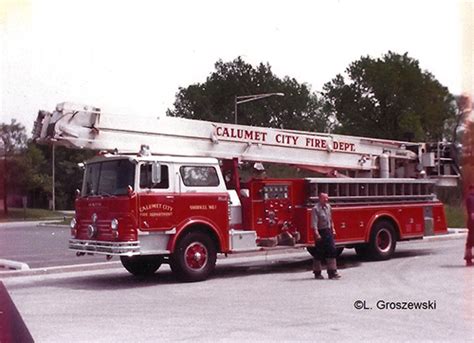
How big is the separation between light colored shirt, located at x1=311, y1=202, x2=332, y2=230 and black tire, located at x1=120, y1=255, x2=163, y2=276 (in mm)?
3271

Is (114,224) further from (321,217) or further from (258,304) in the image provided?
(321,217)

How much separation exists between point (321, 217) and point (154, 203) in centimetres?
316

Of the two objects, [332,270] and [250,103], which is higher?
[250,103]

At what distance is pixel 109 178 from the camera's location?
12734mm

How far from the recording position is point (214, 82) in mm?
52812

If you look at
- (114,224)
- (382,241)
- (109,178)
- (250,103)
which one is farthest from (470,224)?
(250,103)

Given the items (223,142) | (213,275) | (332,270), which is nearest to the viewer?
(332,270)

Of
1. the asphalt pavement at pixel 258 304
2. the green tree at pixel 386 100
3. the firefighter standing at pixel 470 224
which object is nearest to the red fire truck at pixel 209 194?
the asphalt pavement at pixel 258 304

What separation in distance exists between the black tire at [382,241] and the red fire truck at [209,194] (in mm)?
24

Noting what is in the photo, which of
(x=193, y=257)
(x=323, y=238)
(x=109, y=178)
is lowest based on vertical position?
(x=193, y=257)

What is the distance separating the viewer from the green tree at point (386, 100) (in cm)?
3703

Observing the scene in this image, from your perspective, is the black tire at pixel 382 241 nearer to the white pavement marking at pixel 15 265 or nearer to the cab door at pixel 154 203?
the cab door at pixel 154 203

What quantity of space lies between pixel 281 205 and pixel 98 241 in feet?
12.9

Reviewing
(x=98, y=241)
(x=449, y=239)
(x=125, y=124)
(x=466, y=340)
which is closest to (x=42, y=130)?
(x=125, y=124)
